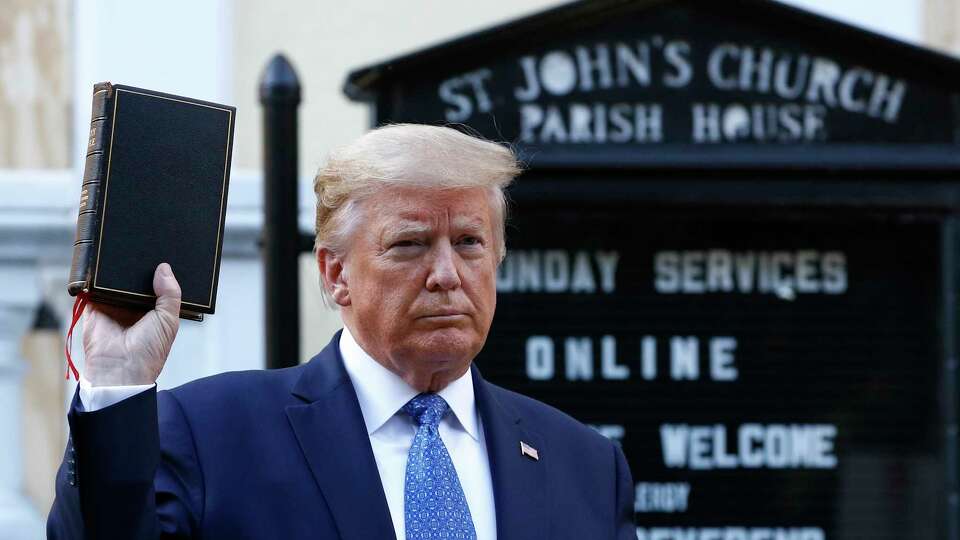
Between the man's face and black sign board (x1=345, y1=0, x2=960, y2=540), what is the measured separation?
1323mm

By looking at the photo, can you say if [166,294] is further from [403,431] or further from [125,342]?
[403,431]

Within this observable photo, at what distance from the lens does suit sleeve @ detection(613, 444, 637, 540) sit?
2492mm

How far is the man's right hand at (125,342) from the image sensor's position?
6.64 ft

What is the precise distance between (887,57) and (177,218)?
210cm

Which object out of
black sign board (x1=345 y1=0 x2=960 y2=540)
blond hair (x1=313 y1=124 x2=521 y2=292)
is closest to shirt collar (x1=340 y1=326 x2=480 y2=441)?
blond hair (x1=313 y1=124 x2=521 y2=292)

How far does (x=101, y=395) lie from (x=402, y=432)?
19.8 inches

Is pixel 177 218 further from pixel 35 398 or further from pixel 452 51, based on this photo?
pixel 35 398

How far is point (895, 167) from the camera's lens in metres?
3.74

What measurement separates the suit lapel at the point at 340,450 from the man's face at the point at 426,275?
95 millimetres

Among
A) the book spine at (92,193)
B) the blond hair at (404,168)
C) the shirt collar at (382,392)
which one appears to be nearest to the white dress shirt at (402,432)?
the shirt collar at (382,392)

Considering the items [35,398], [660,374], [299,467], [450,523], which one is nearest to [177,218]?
[299,467]

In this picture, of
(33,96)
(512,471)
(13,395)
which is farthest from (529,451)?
(33,96)

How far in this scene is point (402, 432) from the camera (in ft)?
7.82

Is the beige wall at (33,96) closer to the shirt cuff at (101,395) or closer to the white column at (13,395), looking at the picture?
the white column at (13,395)
